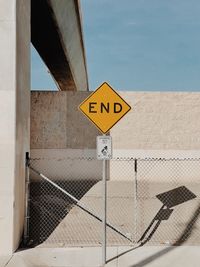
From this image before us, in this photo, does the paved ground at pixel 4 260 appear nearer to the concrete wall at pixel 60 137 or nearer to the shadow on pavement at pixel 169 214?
the shadow on pavement at pixel 169 214

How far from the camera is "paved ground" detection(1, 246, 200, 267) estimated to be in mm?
6926

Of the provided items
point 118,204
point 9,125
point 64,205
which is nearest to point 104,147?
point 9,125

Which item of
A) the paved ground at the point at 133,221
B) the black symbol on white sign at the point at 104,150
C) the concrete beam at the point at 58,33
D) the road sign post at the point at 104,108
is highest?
the concrete beam at the point at 58,33

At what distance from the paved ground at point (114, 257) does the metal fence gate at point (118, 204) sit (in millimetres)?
450

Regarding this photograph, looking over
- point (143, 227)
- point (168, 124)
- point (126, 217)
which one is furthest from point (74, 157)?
point (143, 227)

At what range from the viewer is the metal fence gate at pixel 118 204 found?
852 centimetres

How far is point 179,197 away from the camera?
11906 millimetres

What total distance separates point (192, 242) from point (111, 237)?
62.9 inches

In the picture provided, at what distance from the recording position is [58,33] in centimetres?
1772

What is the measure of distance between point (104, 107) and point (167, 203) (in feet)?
16.6

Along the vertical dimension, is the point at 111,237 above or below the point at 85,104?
below

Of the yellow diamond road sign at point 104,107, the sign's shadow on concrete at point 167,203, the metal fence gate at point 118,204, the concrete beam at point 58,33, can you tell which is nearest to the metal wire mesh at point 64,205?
the metal fence gate at point 118,204

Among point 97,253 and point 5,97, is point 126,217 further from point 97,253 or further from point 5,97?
point 5,97

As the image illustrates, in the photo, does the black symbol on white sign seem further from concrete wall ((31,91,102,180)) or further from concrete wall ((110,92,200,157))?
concrete wall ((110,92,200,157))
